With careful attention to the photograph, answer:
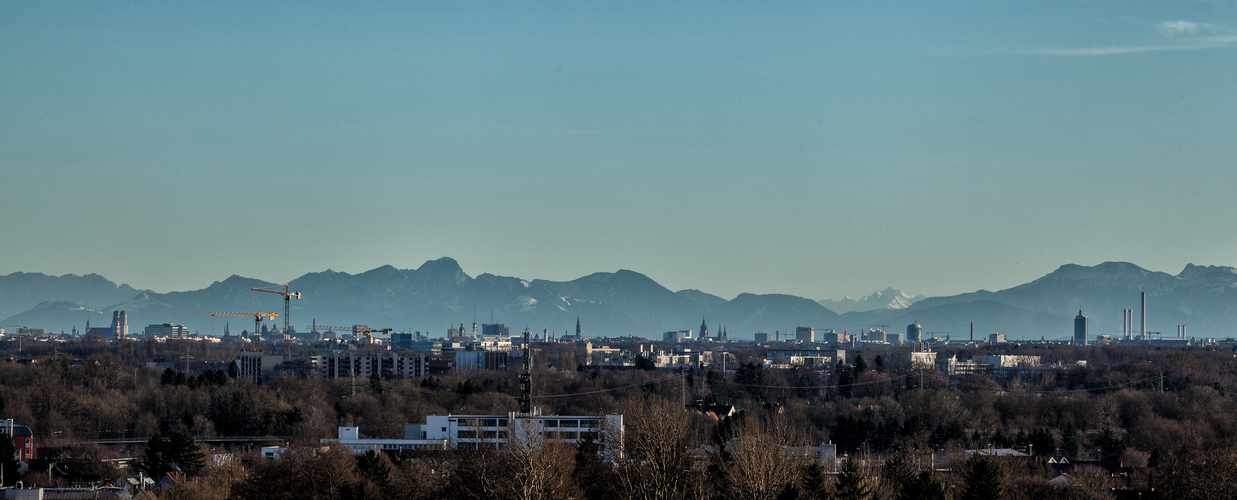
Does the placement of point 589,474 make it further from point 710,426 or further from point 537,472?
point 710,426

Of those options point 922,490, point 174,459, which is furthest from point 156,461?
point 922,490

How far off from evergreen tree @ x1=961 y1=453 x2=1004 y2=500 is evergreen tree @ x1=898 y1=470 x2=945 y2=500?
2110 mm

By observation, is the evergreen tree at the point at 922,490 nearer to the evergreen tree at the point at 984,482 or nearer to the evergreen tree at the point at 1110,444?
the evergreen tree at the point at 984,482

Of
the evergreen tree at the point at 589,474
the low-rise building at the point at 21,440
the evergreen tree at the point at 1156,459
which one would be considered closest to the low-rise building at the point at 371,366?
the low-rise building at the point at 21,440

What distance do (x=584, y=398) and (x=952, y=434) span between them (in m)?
35.5

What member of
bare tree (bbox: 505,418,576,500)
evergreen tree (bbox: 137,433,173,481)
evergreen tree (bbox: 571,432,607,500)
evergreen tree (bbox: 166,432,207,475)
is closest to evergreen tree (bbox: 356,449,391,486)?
bare tree (bbox: 505,418,576,500)

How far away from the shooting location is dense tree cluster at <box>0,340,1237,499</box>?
141 feet

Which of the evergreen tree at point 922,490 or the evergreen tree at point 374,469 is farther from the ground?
the evergreen tree at point 922,490

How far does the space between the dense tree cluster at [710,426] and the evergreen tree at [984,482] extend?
0.19ft

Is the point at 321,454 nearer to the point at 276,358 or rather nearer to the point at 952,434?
the point at 952,434

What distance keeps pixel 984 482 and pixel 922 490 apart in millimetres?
4356

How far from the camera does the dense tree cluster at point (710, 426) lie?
141 feet

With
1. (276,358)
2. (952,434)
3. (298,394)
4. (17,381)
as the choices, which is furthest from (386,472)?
(276,358)

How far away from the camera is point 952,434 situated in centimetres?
7494
